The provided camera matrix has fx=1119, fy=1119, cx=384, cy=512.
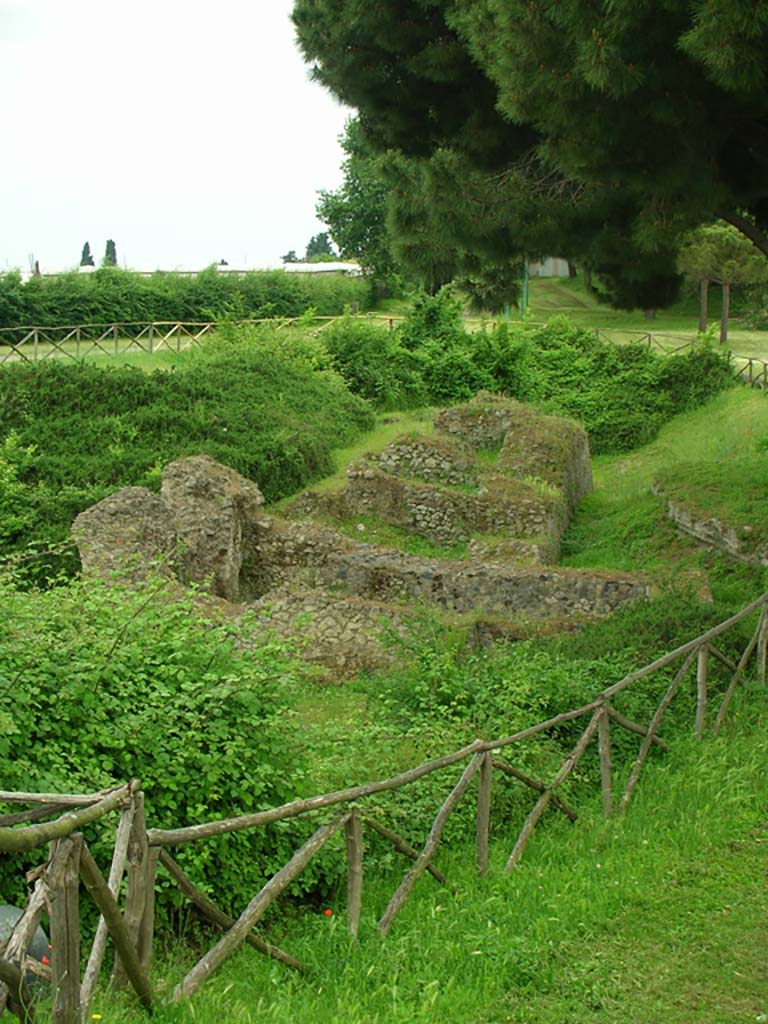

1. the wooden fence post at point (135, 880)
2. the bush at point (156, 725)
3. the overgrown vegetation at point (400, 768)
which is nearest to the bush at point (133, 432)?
the overgrown vegetation at point (400, 768)

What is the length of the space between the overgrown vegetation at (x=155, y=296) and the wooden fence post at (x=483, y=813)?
29772 millimetres

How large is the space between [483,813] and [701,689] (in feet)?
9.43

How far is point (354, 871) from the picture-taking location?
538cm

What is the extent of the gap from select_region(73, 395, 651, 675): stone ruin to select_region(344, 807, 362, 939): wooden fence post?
250 centimetres

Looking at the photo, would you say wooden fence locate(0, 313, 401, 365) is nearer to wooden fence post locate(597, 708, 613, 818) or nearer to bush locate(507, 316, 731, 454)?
bush locate(507, 316, 731, 454)

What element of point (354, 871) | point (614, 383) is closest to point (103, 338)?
point (614, 383)

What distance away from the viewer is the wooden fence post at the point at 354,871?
5.36 m

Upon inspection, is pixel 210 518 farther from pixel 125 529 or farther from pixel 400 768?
pixel 400 768

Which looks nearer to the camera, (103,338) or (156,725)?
(156,725)

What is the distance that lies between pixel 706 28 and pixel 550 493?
1110 cm

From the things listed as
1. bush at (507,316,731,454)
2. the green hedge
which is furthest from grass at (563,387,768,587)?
the green hedge

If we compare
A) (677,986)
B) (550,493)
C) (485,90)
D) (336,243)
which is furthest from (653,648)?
(336,243)

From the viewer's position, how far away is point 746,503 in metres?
15.9

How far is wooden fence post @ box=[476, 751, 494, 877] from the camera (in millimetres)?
6281
